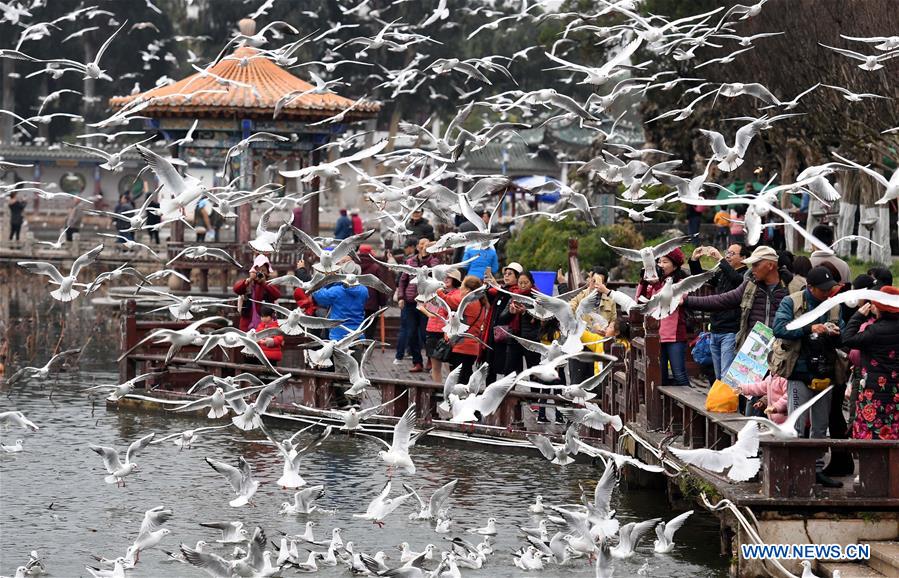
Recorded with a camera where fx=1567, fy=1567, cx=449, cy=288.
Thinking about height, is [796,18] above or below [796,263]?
above

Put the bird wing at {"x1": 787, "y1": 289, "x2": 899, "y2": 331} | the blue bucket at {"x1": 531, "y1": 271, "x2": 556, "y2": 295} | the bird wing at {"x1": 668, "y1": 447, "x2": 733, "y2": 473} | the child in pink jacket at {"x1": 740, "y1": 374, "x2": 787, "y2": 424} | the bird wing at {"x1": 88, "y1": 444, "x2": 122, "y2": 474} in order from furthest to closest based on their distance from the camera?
the blue bucket at {"x1": 531, "y1": 271, "x2": 556, "y2": 295}, the bird wing at {"x1": 88, "y1": 444, "x2": 122, "y2": 474}, the child in pink jacket at {"x1": 740, "y1": 374, "x2": 787, "y2": 424}, the bird wing at {"x1": 668, "y1": 447, "x2": 733, "y2": 473}, the bird wing at {"x1": 787, "y1": 289, "x2": 899, "y2": 331}

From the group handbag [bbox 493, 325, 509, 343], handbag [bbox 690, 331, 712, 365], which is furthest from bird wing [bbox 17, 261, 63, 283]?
handbag [bbox 690, 331, 712, 365]

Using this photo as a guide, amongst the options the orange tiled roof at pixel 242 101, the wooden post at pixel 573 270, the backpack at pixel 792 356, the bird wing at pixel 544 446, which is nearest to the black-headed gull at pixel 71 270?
the bird wing at pixel 544 446

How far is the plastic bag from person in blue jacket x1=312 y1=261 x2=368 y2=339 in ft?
17.5

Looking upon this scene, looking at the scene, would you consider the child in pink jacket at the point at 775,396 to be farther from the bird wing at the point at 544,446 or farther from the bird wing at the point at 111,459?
the bird wing at the point at 111,459

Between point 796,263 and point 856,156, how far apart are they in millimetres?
17214

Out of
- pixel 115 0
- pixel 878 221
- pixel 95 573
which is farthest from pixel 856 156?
pixel 115 0

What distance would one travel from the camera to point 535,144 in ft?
197

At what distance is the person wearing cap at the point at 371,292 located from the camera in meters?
18.1

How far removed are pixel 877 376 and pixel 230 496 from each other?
603cm

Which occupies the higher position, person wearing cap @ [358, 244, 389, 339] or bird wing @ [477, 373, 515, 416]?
person wearing cap @ [358, 244, 389, 339]

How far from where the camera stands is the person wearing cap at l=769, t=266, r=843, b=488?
9922mm

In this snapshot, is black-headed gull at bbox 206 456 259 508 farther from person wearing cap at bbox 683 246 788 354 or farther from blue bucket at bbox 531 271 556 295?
blue bucket at bbox 531 271 556 295

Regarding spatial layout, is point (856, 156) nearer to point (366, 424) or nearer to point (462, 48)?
point (366, 424)
